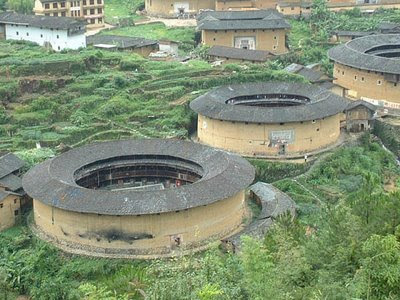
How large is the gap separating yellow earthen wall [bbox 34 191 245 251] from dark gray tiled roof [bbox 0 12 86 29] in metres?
28.0

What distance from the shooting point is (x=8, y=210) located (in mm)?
32500

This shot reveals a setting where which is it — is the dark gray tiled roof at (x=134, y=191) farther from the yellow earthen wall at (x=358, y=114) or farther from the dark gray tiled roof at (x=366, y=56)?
the dark gray tiled roof at (x=366, y=56)

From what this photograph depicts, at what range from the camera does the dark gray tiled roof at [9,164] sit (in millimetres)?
33562

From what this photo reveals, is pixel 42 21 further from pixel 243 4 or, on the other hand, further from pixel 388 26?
pixel 388 26

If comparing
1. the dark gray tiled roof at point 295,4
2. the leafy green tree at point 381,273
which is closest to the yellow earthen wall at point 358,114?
the leafy green tree at point 381,273

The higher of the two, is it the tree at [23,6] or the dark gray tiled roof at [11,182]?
the tree at [23,6]

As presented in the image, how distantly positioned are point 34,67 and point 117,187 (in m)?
15.9

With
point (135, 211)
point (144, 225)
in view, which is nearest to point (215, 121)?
point (144, 225)

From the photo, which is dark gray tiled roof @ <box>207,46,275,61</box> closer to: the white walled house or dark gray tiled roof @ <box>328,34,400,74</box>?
dark gray tiled roof @ <box>328,34,400,74</box>

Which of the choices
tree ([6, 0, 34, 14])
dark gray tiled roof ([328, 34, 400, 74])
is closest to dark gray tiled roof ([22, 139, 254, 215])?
dark gray tiled roof ([328, 34, 400, 74])

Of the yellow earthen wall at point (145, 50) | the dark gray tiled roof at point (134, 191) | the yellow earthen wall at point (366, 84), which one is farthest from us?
the yellow earthen wall at point (145, 50)

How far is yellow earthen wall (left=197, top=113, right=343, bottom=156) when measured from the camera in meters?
39.9

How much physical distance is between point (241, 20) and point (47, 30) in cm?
1744

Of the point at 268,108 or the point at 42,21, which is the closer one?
the point at 268,108
